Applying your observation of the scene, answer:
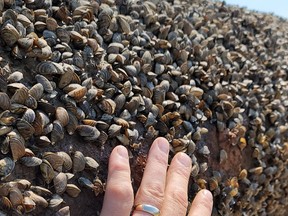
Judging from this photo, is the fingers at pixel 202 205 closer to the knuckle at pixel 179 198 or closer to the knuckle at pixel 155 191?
the knuckle at pixel 179 198

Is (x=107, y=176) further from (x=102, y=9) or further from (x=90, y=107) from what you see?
(x=102, y=9)

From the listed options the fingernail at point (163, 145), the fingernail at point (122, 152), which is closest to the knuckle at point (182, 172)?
the fingernail at point (163, 145)

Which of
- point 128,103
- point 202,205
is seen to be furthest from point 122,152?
point 202,205

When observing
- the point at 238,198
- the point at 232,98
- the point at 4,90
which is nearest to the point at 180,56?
the point at 232,98

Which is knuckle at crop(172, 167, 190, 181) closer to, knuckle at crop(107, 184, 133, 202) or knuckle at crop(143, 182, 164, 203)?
knuckle at crop(143, 182, 164, 203)

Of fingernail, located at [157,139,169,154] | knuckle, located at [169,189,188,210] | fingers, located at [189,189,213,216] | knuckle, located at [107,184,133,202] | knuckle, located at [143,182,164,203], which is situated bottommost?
fingers, located at [189,189,213,216]

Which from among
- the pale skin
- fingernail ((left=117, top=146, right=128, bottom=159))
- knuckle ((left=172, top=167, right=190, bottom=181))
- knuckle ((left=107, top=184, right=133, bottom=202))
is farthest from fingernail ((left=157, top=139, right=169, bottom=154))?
knuckle ((left=107, top=184, right=133, bottom=202))

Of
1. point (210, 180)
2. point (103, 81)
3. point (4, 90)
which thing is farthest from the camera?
point (210, 180)

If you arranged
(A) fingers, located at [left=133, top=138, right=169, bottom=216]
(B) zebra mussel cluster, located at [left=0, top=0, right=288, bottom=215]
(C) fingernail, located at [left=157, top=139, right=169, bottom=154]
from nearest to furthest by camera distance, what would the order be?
(B) zebra mussel cluster, located at [left=0, top=0, right=288, bottom=215]
(A) fingers, located at [left=133, top=138, right=169, bottom=216]
(C) fingernail, located at [left=157, top=139, right=169, bottom=154]
